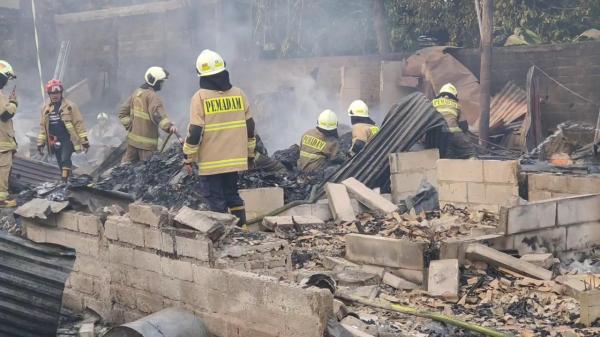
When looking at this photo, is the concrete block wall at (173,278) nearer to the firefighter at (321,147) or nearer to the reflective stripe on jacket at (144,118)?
the reflective stripe on jacket at (144,118)

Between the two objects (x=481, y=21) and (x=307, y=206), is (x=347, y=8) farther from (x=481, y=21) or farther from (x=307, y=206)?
(x=307, y=206)

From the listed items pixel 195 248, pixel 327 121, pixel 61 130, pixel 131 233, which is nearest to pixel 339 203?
pixel 327 121

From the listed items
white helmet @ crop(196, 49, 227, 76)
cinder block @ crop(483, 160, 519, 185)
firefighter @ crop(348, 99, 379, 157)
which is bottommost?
cinder block @ crop(483, 160, 519, 185)

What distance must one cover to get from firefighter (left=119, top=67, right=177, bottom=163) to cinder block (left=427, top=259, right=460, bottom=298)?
18.0 ft

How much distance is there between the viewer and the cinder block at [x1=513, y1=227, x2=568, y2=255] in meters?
6.64

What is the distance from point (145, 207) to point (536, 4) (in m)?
12.1

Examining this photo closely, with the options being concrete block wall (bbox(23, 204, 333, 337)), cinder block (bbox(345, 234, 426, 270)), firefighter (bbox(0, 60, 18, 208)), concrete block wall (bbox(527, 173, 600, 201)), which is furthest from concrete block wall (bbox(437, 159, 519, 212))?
firefighter (bbox(0, 60, 18, 208))

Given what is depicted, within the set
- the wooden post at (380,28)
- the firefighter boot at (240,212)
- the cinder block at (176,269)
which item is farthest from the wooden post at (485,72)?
the cinder block at (176,269)

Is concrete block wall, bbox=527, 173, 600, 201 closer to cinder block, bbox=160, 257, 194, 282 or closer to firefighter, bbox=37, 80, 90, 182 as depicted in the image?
cinder block, bbox=160, 257, 194, 282

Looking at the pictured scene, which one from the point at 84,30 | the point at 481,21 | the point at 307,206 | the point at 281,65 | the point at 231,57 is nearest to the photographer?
the point at 307,206

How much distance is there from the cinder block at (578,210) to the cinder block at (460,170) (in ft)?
3.82

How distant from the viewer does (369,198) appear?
855 cm

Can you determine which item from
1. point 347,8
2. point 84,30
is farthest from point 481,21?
point 84,30

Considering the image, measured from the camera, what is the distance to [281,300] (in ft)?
15.7
